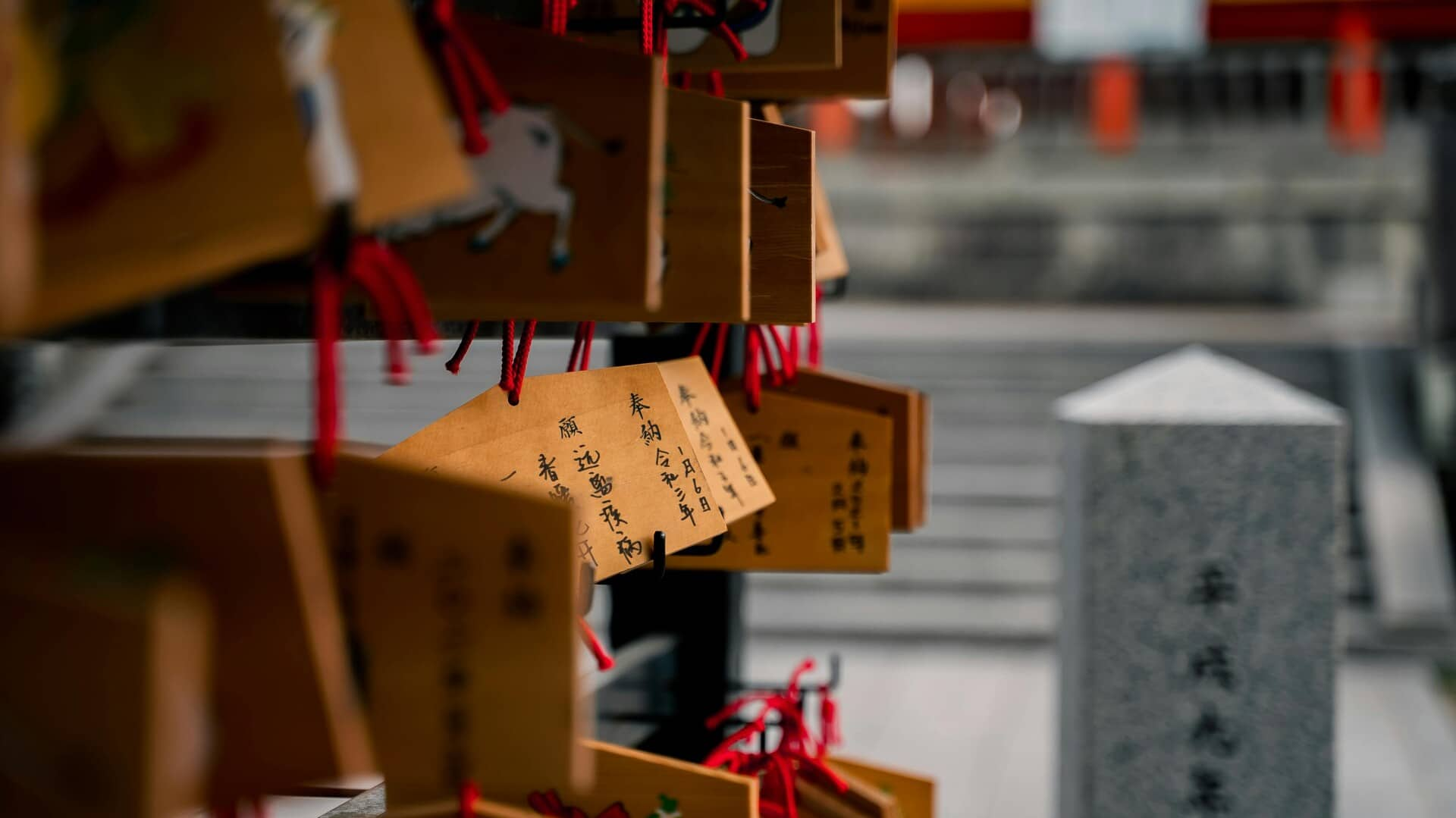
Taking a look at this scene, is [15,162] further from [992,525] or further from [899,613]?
[992,525]

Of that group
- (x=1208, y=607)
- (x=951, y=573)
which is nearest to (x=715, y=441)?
(x=1208, y=607)

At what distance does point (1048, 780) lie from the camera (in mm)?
3543

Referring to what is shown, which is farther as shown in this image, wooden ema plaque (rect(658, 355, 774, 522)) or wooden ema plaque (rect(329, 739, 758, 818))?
wooden ema plaque (rect(658, 355, 774, 522))

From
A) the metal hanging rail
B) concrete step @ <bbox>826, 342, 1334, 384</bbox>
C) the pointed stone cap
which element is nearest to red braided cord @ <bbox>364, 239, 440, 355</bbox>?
the pointed stone cap

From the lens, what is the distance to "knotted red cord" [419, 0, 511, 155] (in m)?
0.55

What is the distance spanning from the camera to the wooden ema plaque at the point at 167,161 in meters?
0.41

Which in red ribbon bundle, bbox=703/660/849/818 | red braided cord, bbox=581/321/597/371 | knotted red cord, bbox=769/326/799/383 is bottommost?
red ribbon bundle, bbox=703/660/849/818

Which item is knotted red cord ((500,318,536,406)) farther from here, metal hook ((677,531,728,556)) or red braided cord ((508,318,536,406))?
metal hook ((677,531,728,556))

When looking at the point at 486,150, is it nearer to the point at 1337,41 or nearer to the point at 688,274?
the point at 688,274

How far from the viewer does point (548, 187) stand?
1.87 ft

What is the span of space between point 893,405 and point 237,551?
87 cm

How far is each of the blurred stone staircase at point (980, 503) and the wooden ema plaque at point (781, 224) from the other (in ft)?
11.3

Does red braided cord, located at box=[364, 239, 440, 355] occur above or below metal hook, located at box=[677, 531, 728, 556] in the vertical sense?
above

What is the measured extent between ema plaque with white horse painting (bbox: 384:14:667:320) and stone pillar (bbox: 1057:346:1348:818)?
156cm
